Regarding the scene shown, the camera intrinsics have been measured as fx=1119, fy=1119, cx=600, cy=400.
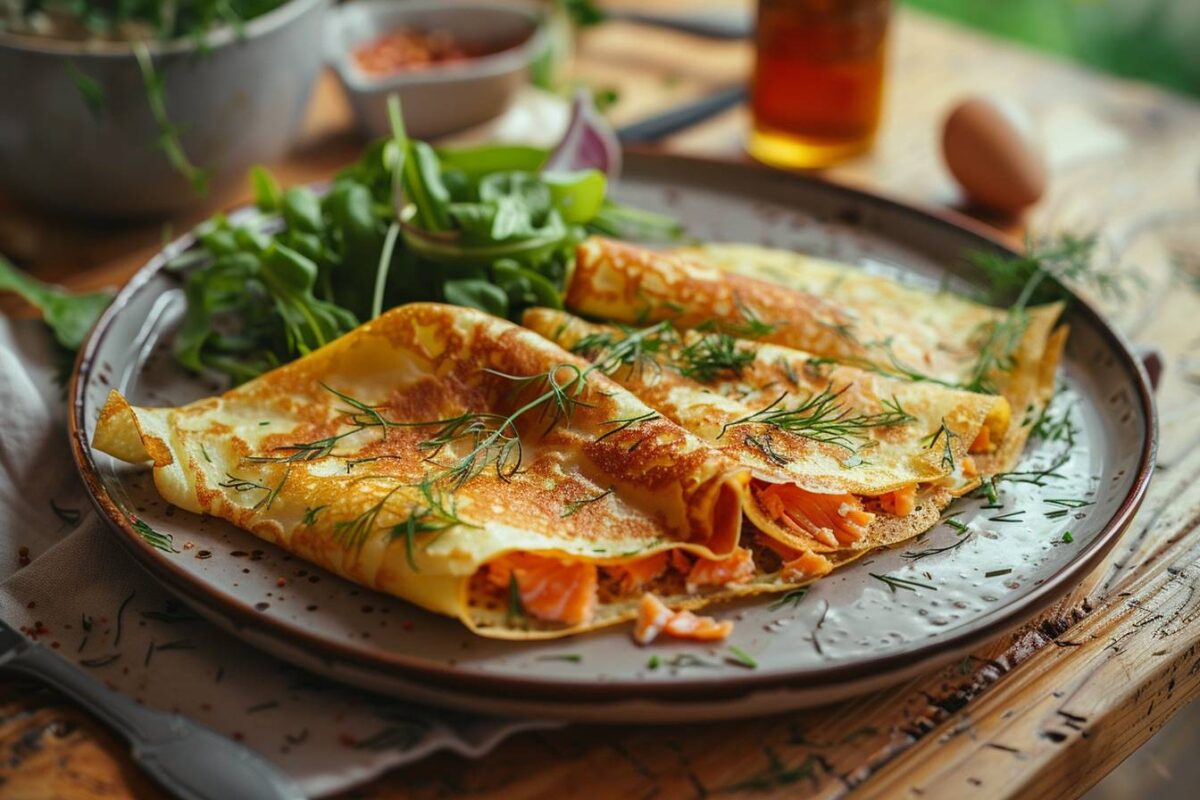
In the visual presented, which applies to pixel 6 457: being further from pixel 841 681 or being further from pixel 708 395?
pixel 841 681

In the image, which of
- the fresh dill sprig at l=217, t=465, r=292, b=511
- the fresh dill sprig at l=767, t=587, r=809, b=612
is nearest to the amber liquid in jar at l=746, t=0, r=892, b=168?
the fresh dill sprig at l=767, t=587, r=809, b=612

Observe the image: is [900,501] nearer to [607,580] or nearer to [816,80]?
[607,580]

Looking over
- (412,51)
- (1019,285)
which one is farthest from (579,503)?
(412,51)

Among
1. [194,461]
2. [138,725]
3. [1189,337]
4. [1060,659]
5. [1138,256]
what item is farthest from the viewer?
[1138,256]

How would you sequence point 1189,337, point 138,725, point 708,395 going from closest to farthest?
point 138,725 < point 708,395 < point 1189,337

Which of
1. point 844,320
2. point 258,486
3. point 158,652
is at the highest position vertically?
point 844,320

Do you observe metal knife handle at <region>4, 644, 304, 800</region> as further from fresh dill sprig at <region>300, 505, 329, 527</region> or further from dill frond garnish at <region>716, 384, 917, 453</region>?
dill frond garnish at <region>716, 384, 917, 453</region>

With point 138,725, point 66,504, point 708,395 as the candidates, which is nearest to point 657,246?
point 708,395
